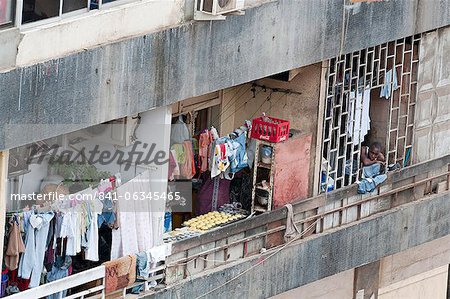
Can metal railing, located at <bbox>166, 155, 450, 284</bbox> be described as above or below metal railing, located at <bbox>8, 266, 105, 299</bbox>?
above

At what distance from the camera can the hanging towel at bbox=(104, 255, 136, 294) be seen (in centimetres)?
1811

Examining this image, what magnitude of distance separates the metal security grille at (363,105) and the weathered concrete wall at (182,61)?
18.5 inches

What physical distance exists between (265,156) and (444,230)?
3883mm

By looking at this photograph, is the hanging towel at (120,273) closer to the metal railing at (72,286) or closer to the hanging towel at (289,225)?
the metal railing at (72,286)

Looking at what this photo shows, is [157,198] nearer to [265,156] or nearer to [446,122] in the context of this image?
[265,156]

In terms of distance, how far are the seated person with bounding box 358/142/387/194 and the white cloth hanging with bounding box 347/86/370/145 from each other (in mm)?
341

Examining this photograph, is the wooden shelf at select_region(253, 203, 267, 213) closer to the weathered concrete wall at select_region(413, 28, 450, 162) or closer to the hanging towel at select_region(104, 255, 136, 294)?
the hanging towel at select_region(104, 255, 136, 294)

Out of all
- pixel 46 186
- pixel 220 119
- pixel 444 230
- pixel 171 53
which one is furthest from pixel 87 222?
pixel 444 230

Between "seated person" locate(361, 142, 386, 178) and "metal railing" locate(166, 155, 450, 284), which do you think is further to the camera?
"seated person" locate(361, 142, 386, 178)

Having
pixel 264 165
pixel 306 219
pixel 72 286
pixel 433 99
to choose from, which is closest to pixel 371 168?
pixel 433 99

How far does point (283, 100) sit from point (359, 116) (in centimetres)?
115

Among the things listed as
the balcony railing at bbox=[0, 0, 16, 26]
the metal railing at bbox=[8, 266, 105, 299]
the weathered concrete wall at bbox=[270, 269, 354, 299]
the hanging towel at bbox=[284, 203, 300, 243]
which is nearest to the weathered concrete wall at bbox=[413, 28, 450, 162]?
the weathered concrete wall at bbox=[270, 269, 354, 299]

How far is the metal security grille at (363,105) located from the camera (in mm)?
21031

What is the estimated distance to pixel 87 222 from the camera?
18.1m
